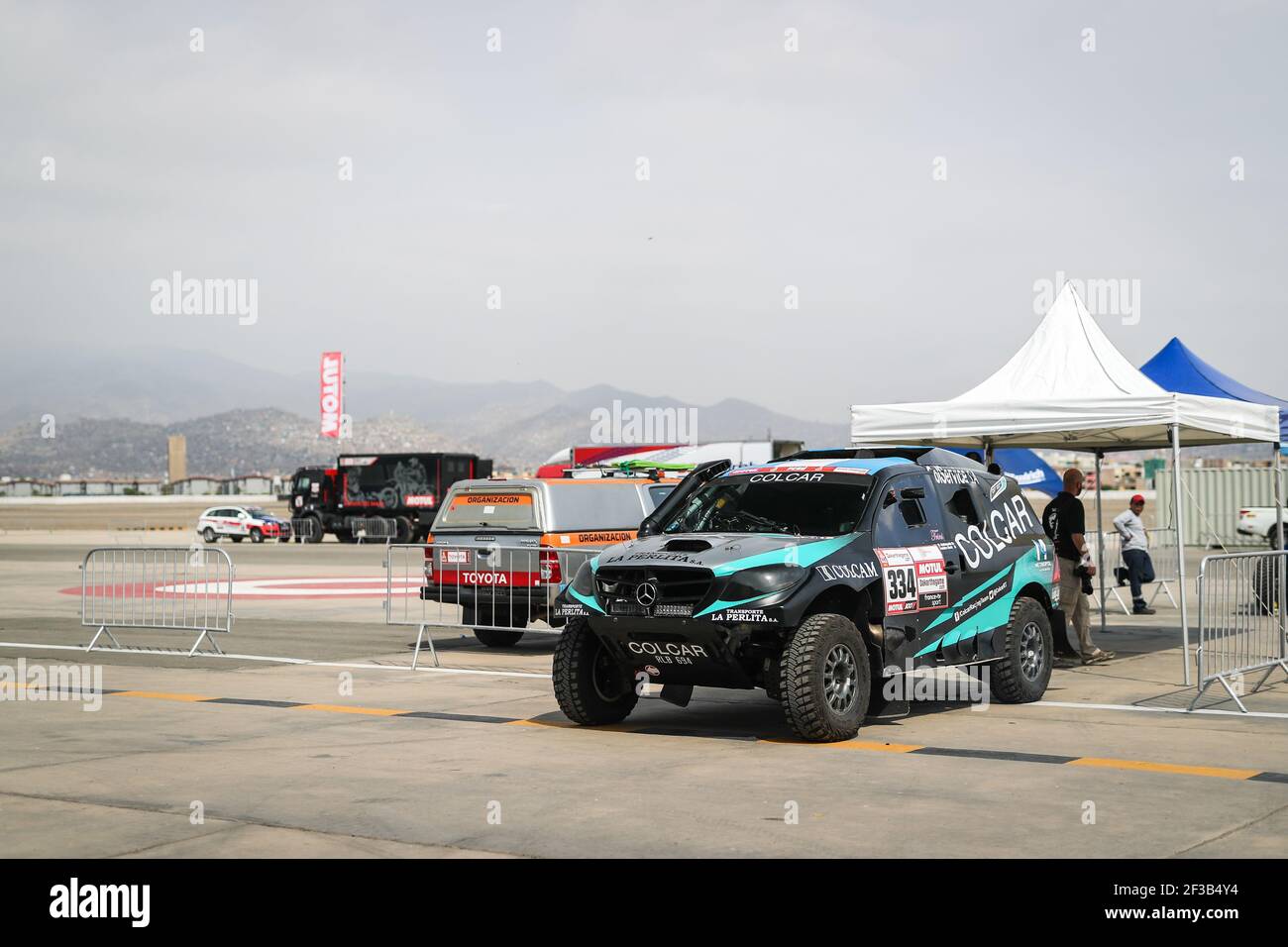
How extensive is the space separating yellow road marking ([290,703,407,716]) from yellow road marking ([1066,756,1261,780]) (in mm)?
5541

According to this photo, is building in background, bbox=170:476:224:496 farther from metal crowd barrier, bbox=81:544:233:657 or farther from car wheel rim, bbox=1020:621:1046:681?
car wheel rim, bbox=1020:621:1046:681

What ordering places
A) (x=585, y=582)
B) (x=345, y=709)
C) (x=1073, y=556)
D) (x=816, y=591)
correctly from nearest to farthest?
(x=816, y=591) → (x=585, y=582) → (x=345, y=709) → (x=1073, y=556)

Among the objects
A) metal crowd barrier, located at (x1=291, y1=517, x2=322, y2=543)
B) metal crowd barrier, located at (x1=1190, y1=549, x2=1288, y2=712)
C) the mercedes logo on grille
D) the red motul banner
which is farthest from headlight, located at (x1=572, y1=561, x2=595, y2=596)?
the red motul banner

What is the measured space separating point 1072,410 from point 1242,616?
265 cm

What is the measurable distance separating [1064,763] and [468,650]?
30.5 ft

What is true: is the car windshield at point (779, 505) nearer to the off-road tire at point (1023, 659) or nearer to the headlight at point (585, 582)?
the headlight at point (585, 582)

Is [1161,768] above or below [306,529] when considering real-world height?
below

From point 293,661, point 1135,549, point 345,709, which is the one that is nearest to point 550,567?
point 293,661

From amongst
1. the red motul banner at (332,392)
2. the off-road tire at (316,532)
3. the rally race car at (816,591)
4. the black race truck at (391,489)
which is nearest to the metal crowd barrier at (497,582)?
the rally race car at (816,591)

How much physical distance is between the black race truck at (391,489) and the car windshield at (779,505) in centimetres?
3721

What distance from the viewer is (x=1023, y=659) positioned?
1194 cm

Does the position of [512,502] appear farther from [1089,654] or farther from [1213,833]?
[1213,833]

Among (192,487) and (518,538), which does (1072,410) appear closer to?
(518,538)

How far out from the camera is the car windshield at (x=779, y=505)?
10500 millimetres
